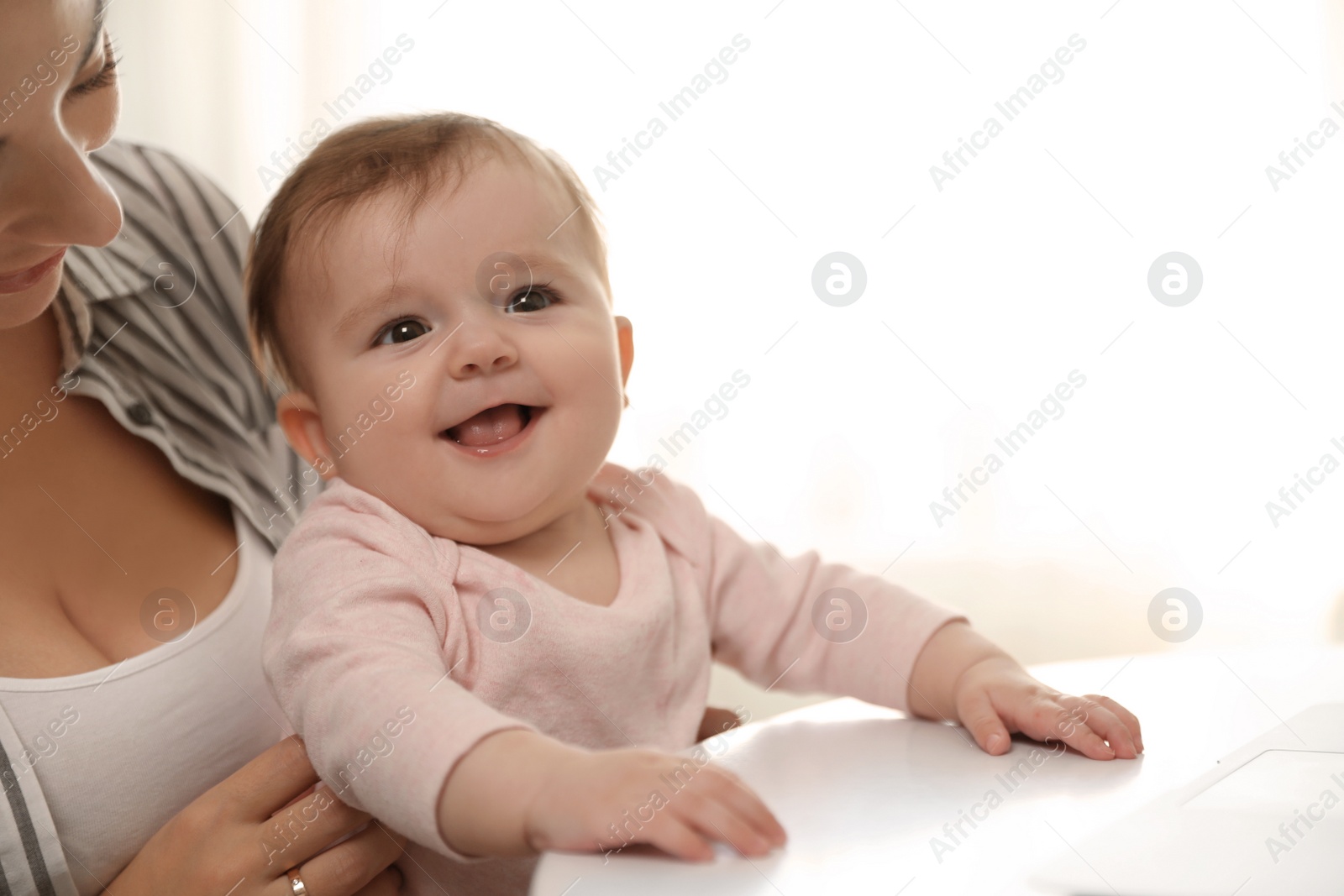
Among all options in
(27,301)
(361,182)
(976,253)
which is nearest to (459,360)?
(361,182)

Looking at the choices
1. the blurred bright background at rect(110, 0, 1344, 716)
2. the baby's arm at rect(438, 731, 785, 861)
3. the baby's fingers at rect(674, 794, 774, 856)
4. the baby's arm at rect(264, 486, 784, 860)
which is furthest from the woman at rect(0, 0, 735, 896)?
the blurred bright background at rect(110, 0, 1344, 716)

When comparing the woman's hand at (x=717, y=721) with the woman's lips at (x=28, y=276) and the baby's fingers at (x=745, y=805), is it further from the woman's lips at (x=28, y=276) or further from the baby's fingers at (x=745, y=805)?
the woman's lips at (x=28, y=276)

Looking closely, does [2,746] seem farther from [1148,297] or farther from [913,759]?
[1148,297]

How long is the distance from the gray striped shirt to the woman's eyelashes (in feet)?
0.57

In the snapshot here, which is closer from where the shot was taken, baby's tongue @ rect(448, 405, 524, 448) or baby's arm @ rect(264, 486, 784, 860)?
baby's arm @ rect(264, 486, 784, 860)

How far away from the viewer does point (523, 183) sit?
35.5 inches

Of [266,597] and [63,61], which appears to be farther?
[266,597]

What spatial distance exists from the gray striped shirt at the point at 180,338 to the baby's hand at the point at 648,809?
0.57m

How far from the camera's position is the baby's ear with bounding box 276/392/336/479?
36.5 inches

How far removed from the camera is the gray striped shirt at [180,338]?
3.41 ft

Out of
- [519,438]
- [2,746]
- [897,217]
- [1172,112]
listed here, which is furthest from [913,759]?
[1172,112]

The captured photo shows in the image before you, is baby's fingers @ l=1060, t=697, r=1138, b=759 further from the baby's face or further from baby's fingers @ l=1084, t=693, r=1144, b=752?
the baby's face

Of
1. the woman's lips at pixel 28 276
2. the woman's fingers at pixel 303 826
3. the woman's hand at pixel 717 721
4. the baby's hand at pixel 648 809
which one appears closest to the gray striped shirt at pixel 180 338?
the woman's lips at pixel 28 276

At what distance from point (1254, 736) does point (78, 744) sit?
0.88 meters
